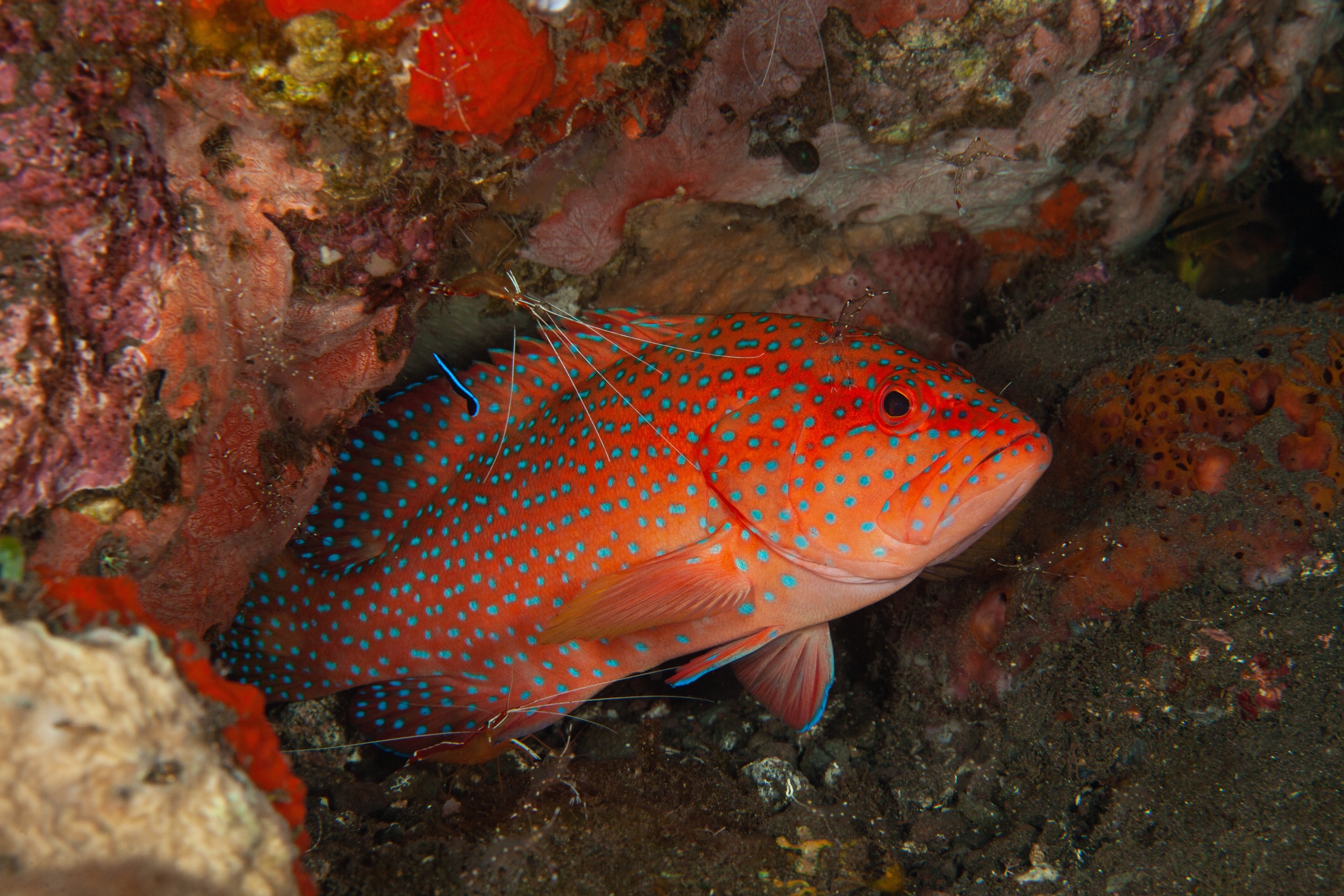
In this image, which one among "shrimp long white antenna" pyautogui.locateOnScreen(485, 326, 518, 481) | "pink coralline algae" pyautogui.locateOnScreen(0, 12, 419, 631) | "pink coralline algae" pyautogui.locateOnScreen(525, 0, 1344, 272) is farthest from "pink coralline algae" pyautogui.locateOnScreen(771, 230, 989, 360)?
"pink coralline algae" pyautogui.locateOnScreen(0, 12, 419, 631)

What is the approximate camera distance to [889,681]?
3885 millimetres

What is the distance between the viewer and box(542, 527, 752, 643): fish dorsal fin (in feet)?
9.52

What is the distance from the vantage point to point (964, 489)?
2674mm

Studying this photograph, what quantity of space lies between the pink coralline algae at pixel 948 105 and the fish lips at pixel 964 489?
6.42ft

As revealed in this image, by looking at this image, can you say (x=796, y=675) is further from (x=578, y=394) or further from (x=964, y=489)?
(x=578, y=394)

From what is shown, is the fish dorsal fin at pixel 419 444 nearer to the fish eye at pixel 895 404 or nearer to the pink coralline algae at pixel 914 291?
the fish eye at pixel 895 404

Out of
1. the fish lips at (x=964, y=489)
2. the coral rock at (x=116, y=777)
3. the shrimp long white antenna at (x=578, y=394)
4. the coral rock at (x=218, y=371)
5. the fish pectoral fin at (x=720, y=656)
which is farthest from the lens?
the shrimp long white antenna at (x=578, y=394)

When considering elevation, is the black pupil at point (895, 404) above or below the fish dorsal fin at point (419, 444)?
below

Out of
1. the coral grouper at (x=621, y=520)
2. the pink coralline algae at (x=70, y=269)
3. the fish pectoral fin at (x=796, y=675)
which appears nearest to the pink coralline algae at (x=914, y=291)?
the coral grouper at (x=621, y=520)

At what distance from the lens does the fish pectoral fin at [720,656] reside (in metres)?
3.03

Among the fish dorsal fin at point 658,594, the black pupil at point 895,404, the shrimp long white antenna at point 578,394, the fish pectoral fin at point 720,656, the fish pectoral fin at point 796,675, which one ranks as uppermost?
the shrimp long white antenna at point 578,394

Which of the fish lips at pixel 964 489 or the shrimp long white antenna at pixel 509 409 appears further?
the shrimp long white antenna at pixel 509 409

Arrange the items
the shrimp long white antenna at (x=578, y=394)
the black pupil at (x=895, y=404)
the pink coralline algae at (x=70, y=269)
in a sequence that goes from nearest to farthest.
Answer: the pink coralline algae at (x=70, y=269)
the black pupil at (x=895, y=404)
the shrimp long white antenna at (x=578, y=394)

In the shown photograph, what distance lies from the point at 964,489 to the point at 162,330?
2.83m
